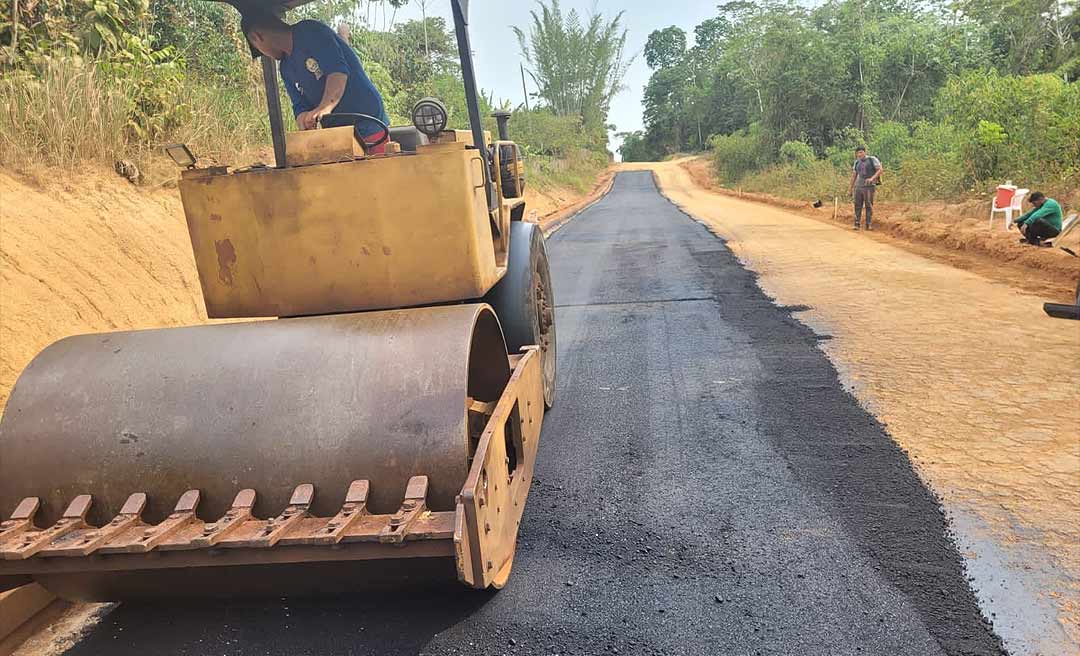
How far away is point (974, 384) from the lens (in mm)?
4797

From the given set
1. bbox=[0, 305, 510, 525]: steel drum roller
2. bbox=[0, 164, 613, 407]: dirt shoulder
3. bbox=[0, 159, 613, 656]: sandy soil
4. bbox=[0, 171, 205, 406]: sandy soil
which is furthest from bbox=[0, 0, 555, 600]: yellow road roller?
bbox=[0, 171, 205, 406]: sandy soil

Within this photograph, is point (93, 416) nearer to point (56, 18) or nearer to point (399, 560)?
point (399, 560)

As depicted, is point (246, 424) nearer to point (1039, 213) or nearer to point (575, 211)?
point (1039, 213)

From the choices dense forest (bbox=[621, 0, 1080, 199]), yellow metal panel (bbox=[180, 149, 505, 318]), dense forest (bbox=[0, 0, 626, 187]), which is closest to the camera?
yellow metal panel (bbox=[180, 149, 505, 318])

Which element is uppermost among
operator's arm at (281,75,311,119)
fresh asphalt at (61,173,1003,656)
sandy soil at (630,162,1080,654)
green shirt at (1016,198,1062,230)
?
operator's arm at (281,75,311,119)

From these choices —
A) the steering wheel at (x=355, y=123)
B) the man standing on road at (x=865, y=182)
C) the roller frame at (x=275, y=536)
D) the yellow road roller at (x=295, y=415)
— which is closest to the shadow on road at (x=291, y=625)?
the yellow road roller at (x=295, y=415)

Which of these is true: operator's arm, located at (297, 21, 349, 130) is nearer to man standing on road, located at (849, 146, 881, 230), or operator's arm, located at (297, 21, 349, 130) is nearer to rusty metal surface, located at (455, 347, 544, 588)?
rusty metal surface, located at (455, 347, 544, 588)

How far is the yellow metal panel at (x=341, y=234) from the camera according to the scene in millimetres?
2973

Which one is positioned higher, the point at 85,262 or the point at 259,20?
the point at 259,20

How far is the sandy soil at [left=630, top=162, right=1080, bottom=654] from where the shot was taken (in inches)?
124

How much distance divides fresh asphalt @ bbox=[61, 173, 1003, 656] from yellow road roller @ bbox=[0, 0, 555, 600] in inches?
7.8

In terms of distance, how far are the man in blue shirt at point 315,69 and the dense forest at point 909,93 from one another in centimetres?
1166

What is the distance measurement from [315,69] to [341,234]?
3.46ft

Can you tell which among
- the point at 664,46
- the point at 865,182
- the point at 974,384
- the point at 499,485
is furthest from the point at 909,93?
the point at 664,46
